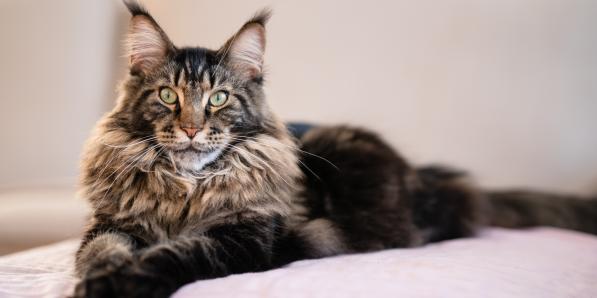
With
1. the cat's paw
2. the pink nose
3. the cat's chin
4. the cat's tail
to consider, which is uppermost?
the pink nose

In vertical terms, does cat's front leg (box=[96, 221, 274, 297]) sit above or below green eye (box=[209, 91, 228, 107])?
below

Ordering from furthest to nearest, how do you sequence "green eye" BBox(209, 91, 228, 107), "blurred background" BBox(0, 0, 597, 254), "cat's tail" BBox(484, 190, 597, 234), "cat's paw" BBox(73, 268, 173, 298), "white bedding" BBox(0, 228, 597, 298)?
"blurred background" BBox(0, 0, 597, 254)
"cat's tail" BBox(484, 190, 597, 234)
"green eye" BBox(209, 91, 228, 107)
"white bedding" BBox(0, 228, 597, 298)
"cat's paw" BBox(73, 268, 173, 298)

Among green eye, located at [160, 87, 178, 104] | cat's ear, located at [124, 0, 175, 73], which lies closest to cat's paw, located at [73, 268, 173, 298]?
green eye, located at [160, 87, 178, 104]

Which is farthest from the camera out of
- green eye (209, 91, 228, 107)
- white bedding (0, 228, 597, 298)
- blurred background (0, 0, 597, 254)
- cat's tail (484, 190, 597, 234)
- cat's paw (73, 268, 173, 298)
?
blurred background (0, 0, 597, 254)

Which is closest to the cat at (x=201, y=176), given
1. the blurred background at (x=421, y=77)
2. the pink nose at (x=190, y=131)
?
the pink nose at (x=190, y=131)

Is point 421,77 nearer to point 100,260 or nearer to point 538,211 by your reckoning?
point 538,211

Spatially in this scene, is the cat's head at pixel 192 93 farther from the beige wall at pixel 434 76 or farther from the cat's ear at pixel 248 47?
the beige wall at pixel 434 76

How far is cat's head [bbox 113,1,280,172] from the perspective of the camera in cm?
125

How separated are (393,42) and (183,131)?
1.77 meters

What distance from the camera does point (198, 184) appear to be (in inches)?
51.7

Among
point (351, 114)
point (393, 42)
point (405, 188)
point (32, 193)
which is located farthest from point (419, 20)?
point (32, 193)

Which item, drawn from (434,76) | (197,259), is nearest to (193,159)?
(197,259)

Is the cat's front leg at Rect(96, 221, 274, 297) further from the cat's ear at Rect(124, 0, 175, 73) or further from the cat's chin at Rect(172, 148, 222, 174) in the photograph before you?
the cat's ear at Rect(124, 0, 175, 73)

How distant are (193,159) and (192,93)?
0.17 metres
